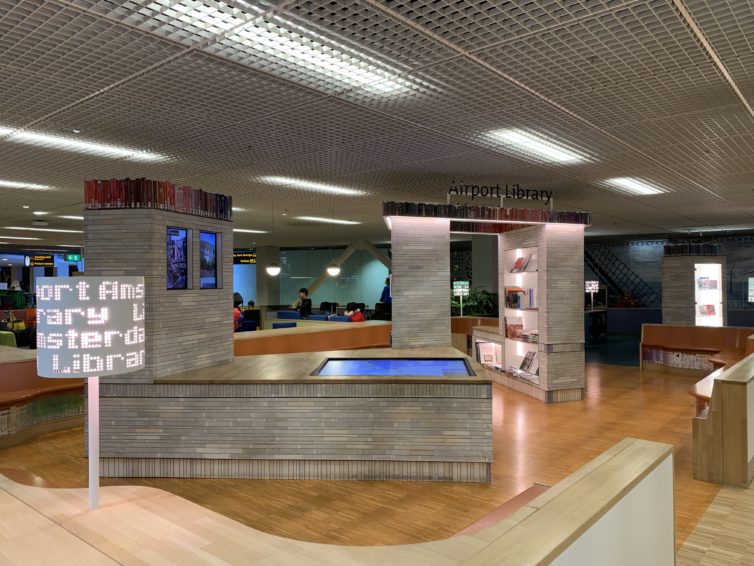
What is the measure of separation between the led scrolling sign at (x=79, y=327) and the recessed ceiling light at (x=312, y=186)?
5107 millimetres

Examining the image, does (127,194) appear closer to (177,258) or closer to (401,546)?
(177,258)

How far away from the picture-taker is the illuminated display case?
12969 mm

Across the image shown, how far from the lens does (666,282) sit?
43.2ft

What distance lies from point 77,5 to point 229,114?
1.86 metres

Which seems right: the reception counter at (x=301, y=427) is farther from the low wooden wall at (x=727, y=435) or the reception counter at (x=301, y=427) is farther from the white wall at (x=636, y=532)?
the white wall at (x=636, y=532)

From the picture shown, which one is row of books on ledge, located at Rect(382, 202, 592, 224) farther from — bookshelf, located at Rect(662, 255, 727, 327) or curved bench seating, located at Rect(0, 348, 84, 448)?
bookshelf, located at Rect(662, 255, 727, 327)

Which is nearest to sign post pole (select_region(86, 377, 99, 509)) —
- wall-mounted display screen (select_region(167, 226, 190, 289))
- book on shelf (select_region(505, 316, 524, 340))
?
wall-mounted display screen (select_region(167, 226, 190, 289))

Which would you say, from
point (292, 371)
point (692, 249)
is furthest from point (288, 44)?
point (692, 249)

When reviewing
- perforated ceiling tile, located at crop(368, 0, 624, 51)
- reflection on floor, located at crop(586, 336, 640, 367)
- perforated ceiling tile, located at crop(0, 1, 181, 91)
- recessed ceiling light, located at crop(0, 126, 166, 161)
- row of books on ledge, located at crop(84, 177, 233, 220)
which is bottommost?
reflection on floor, located at crop(586, 336, 640, 367)

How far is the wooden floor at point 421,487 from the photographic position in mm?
4145

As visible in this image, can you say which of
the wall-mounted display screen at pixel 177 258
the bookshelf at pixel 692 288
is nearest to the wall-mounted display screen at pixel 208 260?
the wall-mounted display screen at pixel 177 258

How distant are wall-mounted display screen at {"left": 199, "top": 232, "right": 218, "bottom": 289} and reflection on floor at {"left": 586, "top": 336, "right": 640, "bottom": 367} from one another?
9549 millimetres

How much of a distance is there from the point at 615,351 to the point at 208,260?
1197 cm

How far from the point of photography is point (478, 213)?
25.5ft
